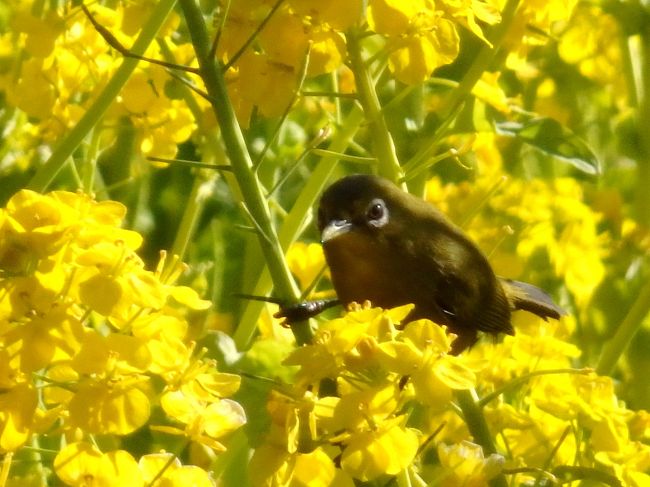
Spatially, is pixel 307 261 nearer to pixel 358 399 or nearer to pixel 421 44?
pixel 421 44

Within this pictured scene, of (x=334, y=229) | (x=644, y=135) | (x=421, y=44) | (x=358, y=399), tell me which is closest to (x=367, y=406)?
(x=358, y=399)

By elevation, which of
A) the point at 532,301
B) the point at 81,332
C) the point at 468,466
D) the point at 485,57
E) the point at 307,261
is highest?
the point at 485,57

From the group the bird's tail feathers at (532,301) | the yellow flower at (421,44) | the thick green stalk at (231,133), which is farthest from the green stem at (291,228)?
the bird's tail feathers at (532,301)

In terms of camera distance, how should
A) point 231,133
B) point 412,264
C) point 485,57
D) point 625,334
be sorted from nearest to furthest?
point 231,133
point 485,57
point 625,334
point 412,264

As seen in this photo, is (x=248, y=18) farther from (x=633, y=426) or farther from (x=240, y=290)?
(x=240, y=290)

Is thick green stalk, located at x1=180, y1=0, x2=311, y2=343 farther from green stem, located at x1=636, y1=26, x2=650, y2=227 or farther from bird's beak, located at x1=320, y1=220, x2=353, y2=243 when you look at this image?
green stem, located at x1=636, y1=26, x2=650, y2=227

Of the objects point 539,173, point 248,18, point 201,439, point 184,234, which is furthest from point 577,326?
point 201,439
